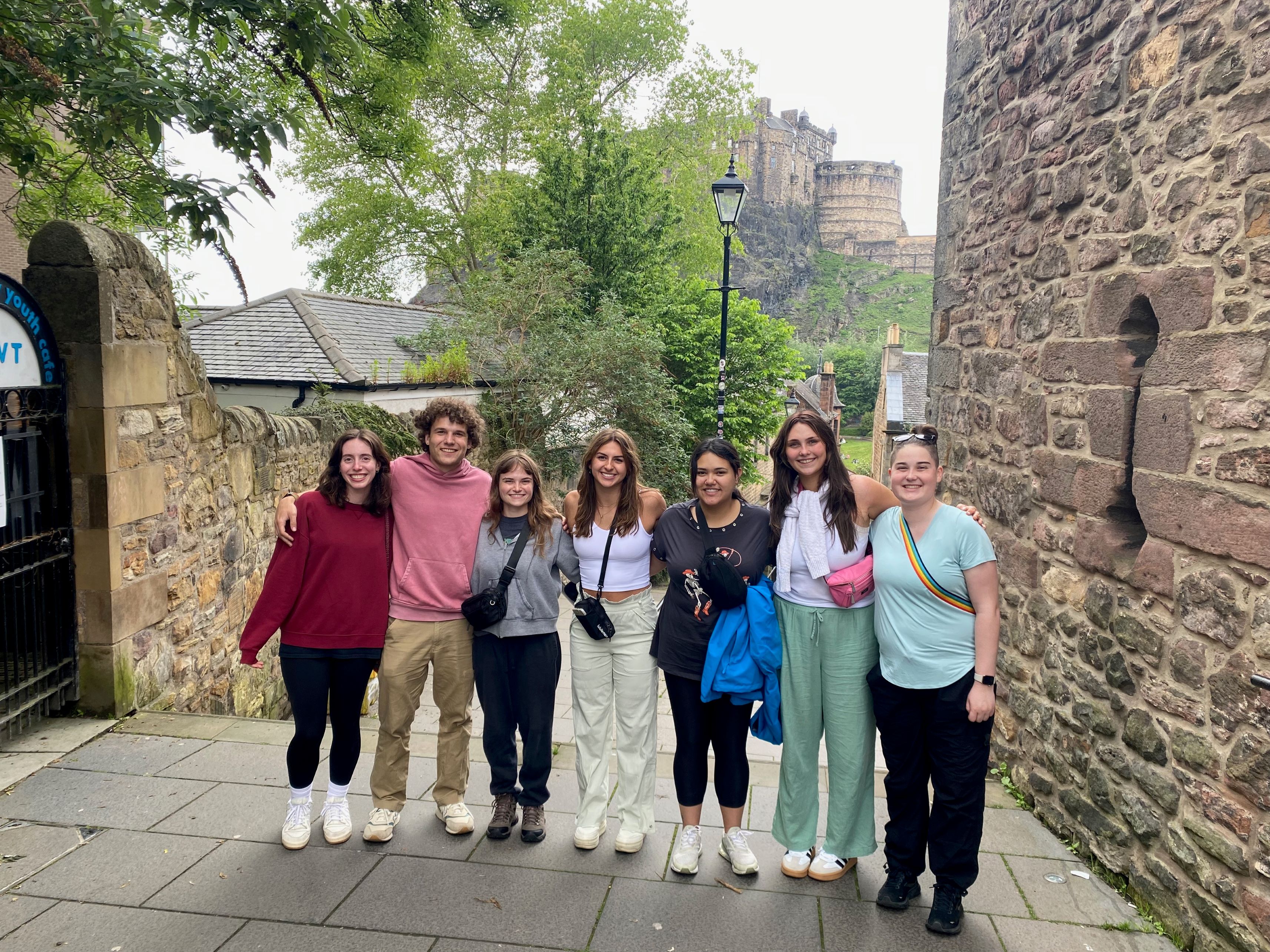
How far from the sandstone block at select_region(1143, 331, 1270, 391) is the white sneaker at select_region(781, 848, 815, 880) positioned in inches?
85.2

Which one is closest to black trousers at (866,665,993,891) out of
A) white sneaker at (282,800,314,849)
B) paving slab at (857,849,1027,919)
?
paving slab at (857,849,1027,919)

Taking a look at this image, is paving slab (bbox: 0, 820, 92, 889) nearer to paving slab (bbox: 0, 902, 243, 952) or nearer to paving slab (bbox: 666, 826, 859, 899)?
paving slab (bbox: 0, 902, 243, 952)

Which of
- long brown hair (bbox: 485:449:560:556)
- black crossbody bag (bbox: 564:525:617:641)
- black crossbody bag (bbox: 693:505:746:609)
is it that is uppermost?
long brown hair (bbox: 485:449:560:556)

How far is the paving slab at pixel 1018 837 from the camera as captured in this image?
11.9ft

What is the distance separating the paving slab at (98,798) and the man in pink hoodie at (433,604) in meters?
0.89

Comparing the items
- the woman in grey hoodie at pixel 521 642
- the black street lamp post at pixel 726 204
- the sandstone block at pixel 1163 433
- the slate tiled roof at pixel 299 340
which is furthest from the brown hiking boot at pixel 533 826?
the slate tiled roof at pixel 299 340

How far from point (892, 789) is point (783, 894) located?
522 millimetres

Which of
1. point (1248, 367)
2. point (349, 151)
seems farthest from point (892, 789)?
point (349, 151)

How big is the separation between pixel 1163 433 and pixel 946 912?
6.34ft

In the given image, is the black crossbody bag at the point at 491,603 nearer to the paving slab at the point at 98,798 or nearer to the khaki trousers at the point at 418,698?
the khaki trousers at the point at 418,698

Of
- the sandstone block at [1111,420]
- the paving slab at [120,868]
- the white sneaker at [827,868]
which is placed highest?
the sandstone block at [1111,420]

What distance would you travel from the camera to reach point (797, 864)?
3221 mm

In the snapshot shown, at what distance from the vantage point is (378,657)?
11.2 feet

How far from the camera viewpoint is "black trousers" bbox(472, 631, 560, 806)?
347 centimetres
